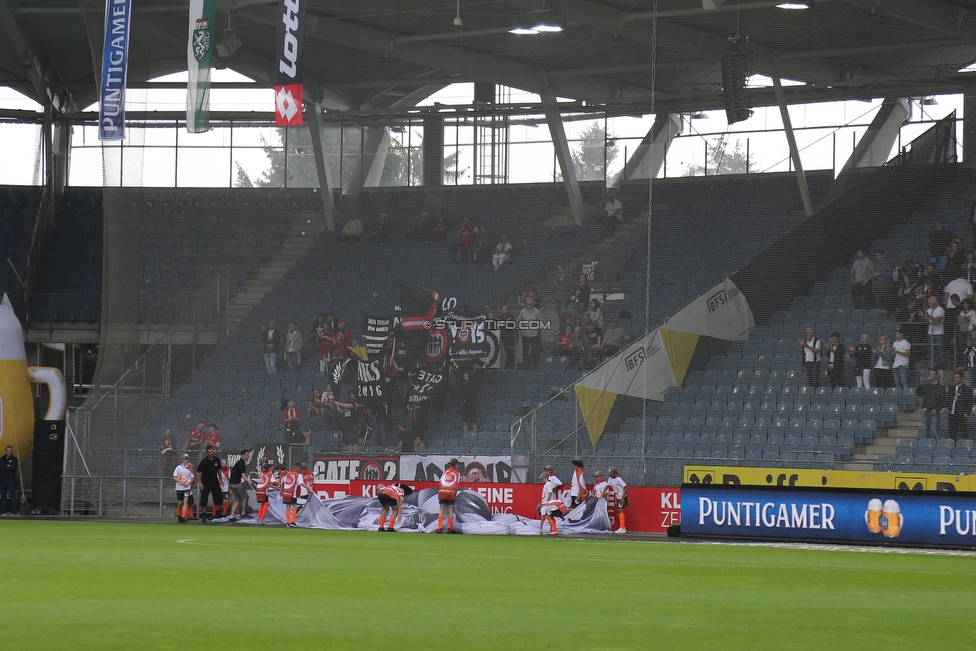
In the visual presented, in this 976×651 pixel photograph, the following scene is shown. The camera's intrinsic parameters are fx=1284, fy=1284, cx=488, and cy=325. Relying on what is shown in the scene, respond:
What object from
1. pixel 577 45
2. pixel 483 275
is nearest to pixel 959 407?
pixel 483 275

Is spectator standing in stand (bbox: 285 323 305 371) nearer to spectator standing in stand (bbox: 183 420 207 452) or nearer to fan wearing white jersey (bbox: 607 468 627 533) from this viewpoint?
spectator standing in stand (bbox: 183 420 207 452)

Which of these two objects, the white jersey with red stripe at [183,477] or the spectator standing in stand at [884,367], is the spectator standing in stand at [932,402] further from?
the white jersey with red stripe at [183,477]

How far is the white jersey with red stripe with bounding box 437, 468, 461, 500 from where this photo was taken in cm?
2325

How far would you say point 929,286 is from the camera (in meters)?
26.6

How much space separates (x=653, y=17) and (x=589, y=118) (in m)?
4.79

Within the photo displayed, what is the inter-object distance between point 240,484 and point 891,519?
1326 cm

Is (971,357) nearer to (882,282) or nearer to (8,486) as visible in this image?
(882,282)

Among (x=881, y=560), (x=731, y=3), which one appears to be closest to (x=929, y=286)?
(x=731, y=3)

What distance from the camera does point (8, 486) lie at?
28219 millimetres

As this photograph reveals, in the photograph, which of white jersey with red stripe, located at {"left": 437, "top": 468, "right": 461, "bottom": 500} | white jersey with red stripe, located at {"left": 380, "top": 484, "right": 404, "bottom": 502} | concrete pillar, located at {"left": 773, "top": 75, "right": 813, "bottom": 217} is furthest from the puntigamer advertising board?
concrete pillar, located at {"left": 773, "top": 75, "right": 813, "bottom": 217}

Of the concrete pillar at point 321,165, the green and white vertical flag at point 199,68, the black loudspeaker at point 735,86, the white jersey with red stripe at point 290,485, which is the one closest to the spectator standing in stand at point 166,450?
the white jersey with red stripe at point 290,485

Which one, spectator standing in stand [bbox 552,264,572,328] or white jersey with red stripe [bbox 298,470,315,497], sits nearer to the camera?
white jersey with red stripe [bbox 298,470,315,497]

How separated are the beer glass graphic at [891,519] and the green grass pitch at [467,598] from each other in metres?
2.58

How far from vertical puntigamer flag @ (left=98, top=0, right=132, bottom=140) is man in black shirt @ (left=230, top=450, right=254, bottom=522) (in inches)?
273
